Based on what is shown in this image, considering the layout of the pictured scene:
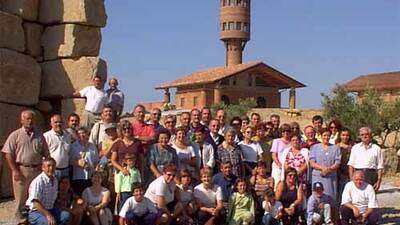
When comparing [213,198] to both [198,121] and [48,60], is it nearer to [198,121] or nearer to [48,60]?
[198,121]

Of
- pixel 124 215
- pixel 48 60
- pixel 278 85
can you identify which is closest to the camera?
pixel 124 215

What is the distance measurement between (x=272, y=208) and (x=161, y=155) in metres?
1.89

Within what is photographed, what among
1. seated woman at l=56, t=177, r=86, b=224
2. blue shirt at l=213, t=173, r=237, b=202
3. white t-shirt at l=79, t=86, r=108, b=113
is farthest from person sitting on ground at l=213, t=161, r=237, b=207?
white t-shirt at l=79, t=86, r=108, b=113

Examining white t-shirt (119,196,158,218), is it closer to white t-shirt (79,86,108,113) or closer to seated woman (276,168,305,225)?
seated woman (276,168,305,225)

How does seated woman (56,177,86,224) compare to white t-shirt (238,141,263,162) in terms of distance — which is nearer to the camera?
seated woman (56,177,86,224)

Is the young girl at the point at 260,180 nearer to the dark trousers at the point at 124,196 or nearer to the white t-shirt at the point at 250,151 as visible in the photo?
the white t-shirt at the point at 250,151

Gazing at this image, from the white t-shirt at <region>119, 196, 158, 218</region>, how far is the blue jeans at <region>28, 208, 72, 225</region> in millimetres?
753

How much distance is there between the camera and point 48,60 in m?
12.8

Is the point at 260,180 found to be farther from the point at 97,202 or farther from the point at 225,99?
the point at 225,99

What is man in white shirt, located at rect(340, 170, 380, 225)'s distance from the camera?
9.26 meters

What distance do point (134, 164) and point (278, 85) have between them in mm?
42078

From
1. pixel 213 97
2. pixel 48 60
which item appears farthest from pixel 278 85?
pixel 48 60

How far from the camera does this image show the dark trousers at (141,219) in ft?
28.3

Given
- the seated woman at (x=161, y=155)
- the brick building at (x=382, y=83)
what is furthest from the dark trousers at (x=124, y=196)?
the brick building at (x=382, y=83)
